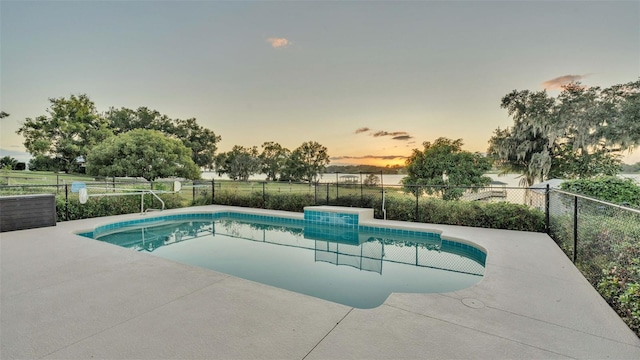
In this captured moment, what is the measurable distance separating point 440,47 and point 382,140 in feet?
17.9

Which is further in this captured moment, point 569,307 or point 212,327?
point 569,307

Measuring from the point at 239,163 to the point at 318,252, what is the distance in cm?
2568

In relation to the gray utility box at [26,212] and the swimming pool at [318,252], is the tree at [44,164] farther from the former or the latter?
the gray utility box at [26,212]

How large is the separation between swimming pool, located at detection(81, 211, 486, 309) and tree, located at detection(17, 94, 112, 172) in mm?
20183

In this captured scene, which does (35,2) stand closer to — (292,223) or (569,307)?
(292,223)

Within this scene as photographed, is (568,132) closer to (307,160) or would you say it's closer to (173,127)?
(307,160)

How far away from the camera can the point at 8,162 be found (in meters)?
21.9

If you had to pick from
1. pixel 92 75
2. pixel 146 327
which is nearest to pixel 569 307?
pixel 146 327

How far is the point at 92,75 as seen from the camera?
12625mm

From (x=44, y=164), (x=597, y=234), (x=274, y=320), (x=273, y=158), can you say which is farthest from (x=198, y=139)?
(x=597, y=234)

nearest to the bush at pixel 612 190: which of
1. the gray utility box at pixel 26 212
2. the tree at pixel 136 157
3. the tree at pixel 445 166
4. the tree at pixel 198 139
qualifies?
the tree at pixel 445 166

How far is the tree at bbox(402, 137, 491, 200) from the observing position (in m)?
11.7

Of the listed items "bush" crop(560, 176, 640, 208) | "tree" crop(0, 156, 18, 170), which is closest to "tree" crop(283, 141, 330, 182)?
"bush" crop(560, 176, 640, 208)

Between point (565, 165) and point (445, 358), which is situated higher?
point (565, 165)
